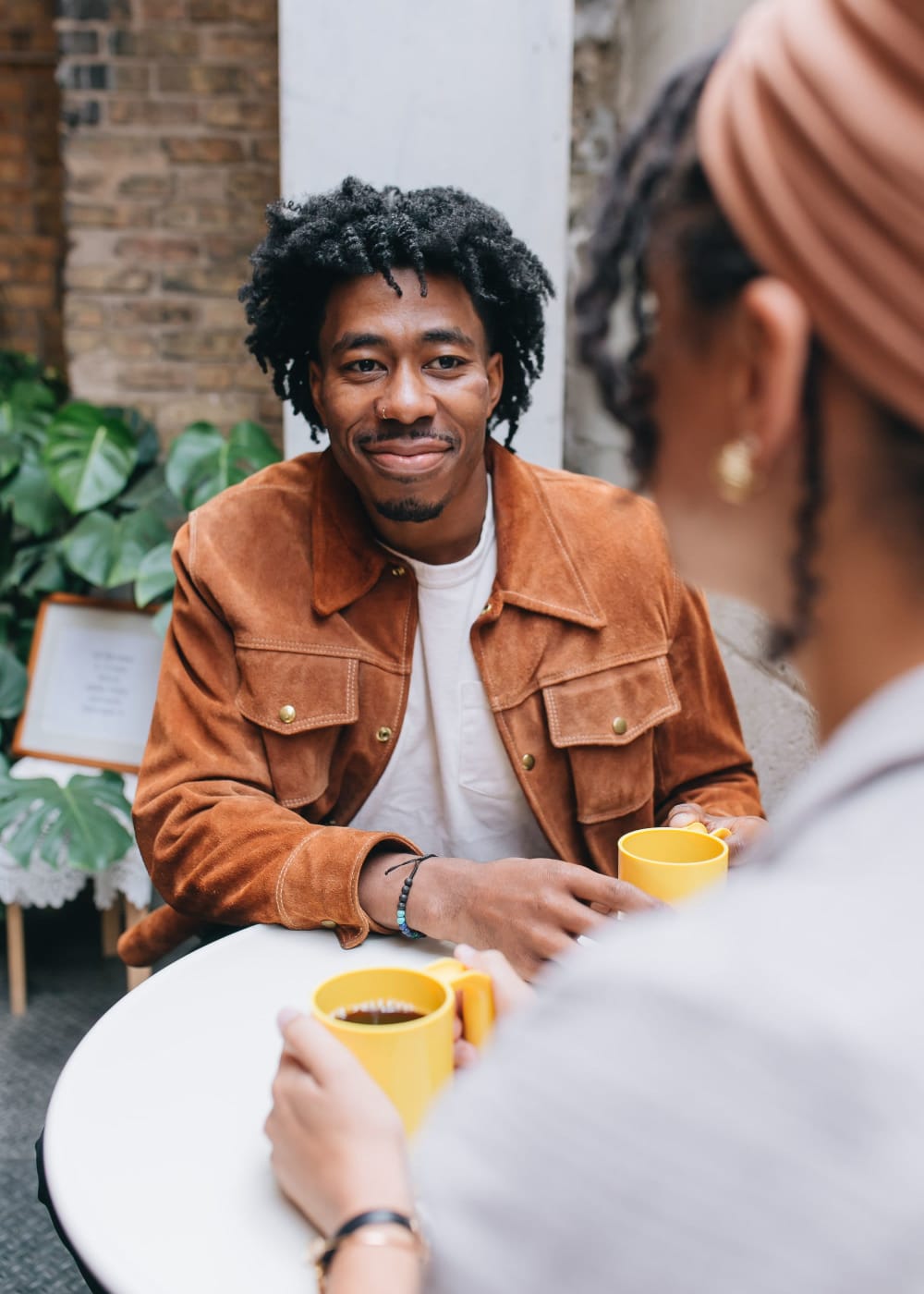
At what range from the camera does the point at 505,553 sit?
171cm

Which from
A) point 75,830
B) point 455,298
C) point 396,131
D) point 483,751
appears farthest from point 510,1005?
point 396,131

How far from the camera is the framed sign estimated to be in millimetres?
2889

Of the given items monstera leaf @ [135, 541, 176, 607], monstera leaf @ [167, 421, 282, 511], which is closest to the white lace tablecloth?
monstera leaf @ [135, 541, 176, 607]

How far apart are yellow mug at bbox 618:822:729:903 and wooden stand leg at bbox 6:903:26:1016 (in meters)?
1.94

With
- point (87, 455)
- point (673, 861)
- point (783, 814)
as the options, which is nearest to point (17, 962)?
point (87, 455)

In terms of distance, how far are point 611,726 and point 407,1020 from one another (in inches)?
32.7

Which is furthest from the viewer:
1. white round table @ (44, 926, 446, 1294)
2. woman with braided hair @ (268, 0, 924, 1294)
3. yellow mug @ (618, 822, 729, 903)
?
yellow mug @ (618, 822, 729, 903)

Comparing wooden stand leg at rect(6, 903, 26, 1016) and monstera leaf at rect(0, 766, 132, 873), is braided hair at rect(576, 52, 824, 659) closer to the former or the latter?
monstera leaf at rect(0, 766, 132, 873)

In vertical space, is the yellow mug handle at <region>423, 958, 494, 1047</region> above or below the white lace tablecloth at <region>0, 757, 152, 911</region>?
above

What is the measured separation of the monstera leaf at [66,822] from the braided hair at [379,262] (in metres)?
1.11

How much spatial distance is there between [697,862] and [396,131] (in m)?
2.05

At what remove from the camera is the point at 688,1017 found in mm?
422

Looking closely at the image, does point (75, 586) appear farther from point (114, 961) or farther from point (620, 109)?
point (620, 109)

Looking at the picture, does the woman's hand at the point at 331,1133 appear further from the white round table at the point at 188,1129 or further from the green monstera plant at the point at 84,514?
the green monstera plant at the point at 84,514
